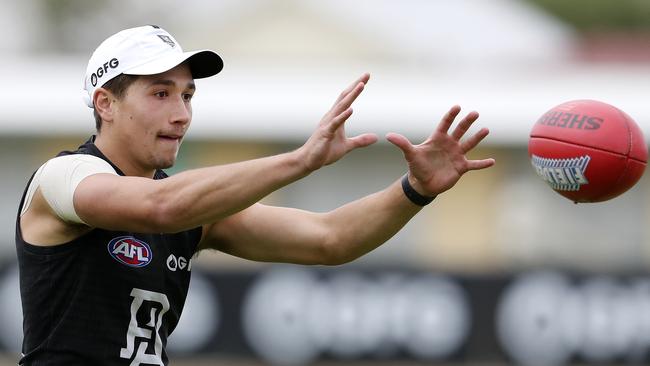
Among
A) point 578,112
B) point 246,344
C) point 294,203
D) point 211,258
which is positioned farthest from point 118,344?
point 294,203

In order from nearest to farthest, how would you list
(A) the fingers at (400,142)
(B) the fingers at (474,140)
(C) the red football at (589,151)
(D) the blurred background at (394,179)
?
(A) the fingers at (400,142)
(B) the fingers at (474,140)
(C) the red football at (589,151)
(D) the blurred background at (394,179)

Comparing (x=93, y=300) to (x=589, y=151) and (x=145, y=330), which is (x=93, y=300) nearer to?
(x=145, y=330)

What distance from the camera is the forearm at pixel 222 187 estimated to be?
15.0 ft

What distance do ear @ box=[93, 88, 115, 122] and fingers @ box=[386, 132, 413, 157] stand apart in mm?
1166

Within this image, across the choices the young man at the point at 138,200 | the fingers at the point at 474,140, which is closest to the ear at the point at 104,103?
the young man at the point at 138,200

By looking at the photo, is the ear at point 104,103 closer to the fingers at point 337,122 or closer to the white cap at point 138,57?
the white cap at point 138,57

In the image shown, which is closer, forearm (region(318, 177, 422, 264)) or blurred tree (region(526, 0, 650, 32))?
forearm (region(318, 177, 422, 264))

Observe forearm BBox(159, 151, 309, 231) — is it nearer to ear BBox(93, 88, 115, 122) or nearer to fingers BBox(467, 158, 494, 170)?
ear BBox(93, 88, 115, 122)

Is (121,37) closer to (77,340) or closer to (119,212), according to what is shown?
(119,212)

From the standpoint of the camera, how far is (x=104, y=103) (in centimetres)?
531

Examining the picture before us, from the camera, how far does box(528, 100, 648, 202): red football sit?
584cm

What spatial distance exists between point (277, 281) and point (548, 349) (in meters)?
3.19

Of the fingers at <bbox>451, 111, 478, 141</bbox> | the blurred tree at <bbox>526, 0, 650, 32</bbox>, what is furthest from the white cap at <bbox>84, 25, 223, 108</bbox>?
the blurred tree at <bbox>526, 0, 650, 32</bbox>

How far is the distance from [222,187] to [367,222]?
1.15 meters
